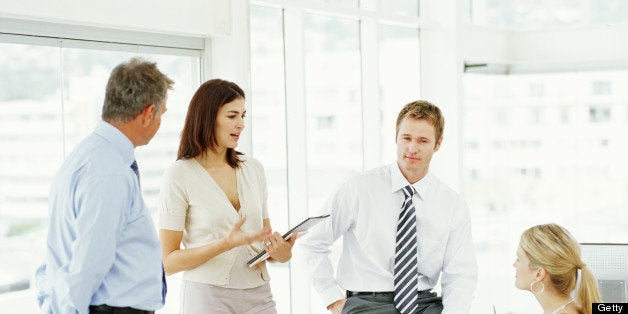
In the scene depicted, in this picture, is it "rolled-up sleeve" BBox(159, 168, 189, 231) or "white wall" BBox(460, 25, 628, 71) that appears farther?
"white wall" BBox(460, 25, 628, 71)

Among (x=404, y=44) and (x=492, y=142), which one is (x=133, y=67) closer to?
(x=404, y=44)

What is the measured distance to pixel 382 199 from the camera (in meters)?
3.43

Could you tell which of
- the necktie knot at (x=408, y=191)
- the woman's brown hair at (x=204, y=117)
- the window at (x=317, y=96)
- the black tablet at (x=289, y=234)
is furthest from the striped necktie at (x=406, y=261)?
the window at (x=317, y=96)

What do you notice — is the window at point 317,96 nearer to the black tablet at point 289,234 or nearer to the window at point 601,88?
the black tablet at point 289,234

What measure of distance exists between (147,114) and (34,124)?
1.43 meters

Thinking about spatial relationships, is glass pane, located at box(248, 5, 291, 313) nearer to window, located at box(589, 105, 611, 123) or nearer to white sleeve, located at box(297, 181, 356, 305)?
white sleeve, located at box(297, 181, 356, 305)

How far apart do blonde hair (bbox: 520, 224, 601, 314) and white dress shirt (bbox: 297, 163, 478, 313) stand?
0.66 metres

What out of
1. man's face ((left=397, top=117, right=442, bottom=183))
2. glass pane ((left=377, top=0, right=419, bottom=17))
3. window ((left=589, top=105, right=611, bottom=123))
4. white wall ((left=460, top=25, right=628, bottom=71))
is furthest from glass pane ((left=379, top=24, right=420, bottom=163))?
man's face ((left=397, top=117, right=442, bottom=183))

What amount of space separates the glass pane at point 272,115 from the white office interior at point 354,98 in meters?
0.01

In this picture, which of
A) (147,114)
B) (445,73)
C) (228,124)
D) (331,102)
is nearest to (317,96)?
(331,102)

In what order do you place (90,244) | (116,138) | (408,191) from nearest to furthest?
1. (90,244)
2. (116,138)
3. (408,191)

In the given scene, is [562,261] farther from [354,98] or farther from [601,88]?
[601,88]

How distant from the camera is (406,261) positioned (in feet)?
10.8

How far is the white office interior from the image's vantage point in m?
3.53
